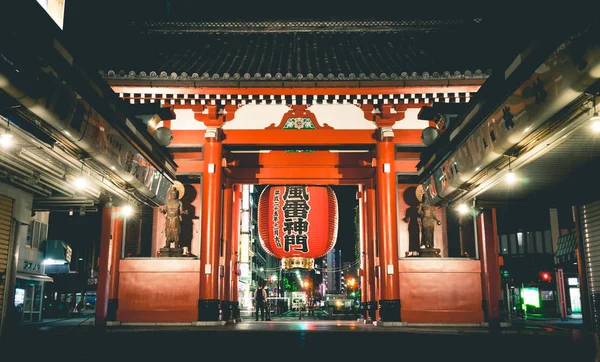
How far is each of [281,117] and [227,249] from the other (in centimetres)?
474

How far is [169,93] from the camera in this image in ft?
45.2

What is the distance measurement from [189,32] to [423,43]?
8862 mm

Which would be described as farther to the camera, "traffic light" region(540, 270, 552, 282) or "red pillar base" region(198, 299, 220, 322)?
"traffic light" region(540, 270, 552, 282)

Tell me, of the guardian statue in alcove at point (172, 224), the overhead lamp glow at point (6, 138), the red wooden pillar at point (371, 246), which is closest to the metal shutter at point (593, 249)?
the red wooden pillar at point (371, 246)

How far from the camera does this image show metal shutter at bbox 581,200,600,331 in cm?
1412

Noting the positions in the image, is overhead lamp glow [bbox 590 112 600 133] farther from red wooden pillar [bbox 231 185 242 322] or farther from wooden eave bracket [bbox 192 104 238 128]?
red wooden pillar [bbox 231 185 242 322]

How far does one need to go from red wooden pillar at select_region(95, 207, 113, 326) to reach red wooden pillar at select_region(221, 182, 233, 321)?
12.8ft

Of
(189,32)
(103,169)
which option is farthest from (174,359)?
(189,32)

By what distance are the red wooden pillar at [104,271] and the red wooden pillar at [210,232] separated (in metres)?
2.66

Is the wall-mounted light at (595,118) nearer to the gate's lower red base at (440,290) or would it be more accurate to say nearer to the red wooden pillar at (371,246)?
the gate's lower red base at (440,290)

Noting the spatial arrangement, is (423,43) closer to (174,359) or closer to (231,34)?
(231,34)

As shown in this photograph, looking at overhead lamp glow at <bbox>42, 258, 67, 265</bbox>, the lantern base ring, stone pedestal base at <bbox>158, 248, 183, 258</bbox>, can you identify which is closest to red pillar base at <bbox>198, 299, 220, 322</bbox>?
stone pedestal base at <bbox>158, 248, 183, 258</bbox>

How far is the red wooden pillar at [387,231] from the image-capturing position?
13.7m

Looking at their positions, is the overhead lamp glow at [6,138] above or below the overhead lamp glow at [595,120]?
above
